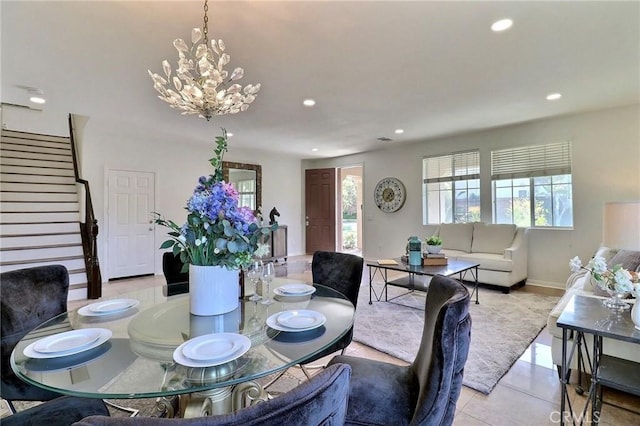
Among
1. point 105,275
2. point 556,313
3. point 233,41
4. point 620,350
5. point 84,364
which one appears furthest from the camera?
point 105,275

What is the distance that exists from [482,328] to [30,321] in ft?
11.7

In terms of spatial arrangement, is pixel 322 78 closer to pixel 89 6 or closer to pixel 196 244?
pixel 89 6

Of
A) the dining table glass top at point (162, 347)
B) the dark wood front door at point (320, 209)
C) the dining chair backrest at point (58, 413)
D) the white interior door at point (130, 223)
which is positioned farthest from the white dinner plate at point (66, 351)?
the dark wood front door at point (320, 209)

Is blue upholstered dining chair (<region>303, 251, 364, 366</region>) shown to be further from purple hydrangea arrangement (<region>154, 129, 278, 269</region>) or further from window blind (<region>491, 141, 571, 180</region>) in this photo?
window blind (<region>491, 141, 571, 180</region>)

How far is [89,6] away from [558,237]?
20.0 feet

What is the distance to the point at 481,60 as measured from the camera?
276cm

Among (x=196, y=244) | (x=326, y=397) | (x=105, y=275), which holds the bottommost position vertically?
(x=105, y=275)

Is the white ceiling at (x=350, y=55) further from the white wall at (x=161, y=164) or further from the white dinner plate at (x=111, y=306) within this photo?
the white dinner plate at (x=111, y=306)

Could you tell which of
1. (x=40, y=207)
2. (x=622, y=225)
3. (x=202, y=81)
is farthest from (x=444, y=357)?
(x=40, y=207)

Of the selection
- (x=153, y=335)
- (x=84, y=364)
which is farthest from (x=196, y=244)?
(x=84, y=364)

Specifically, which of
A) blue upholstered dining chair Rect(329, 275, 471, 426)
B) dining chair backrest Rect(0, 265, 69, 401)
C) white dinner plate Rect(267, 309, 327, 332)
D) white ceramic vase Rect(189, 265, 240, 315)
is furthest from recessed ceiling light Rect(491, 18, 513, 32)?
dining chair backrest Rect(0, 265, 69, 401)

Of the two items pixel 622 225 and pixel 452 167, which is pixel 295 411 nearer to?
pixel 622 225

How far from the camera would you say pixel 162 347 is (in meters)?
1.16

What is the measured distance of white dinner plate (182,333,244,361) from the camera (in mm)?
1028
